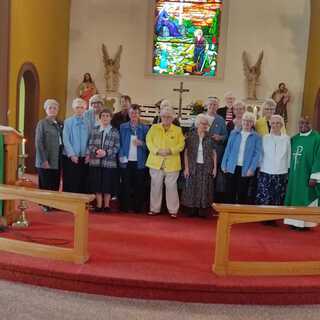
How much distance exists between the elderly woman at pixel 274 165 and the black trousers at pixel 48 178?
2344 millimetres

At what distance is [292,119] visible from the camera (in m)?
10.6

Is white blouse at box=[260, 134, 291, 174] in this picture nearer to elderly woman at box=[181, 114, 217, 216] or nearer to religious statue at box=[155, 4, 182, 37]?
elderly woman at box=[181, 114, 217, 216]

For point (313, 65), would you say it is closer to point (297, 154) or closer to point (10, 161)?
point (297, 154)

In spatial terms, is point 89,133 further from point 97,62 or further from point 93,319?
point 97,62

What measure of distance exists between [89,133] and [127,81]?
6.13 meters

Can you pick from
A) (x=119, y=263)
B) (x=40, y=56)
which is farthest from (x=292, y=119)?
(x=119, y=263)

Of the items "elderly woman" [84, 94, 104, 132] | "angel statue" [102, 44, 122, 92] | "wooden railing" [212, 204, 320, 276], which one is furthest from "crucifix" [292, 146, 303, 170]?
"angel statue" [102, 44, 122, 92]

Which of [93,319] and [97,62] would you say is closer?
[93,319]

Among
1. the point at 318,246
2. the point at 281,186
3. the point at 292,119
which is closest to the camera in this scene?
the point at 318,246

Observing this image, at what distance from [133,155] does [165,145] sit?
16.7 inches

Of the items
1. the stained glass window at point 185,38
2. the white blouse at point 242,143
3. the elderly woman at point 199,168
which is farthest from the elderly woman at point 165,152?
the stained glass window at point 185,38

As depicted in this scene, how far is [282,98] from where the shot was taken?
10367 millimetres

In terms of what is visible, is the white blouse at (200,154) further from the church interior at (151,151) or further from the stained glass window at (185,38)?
the stained glass window at (185,38)

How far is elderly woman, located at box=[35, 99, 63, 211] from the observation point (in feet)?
16.1
